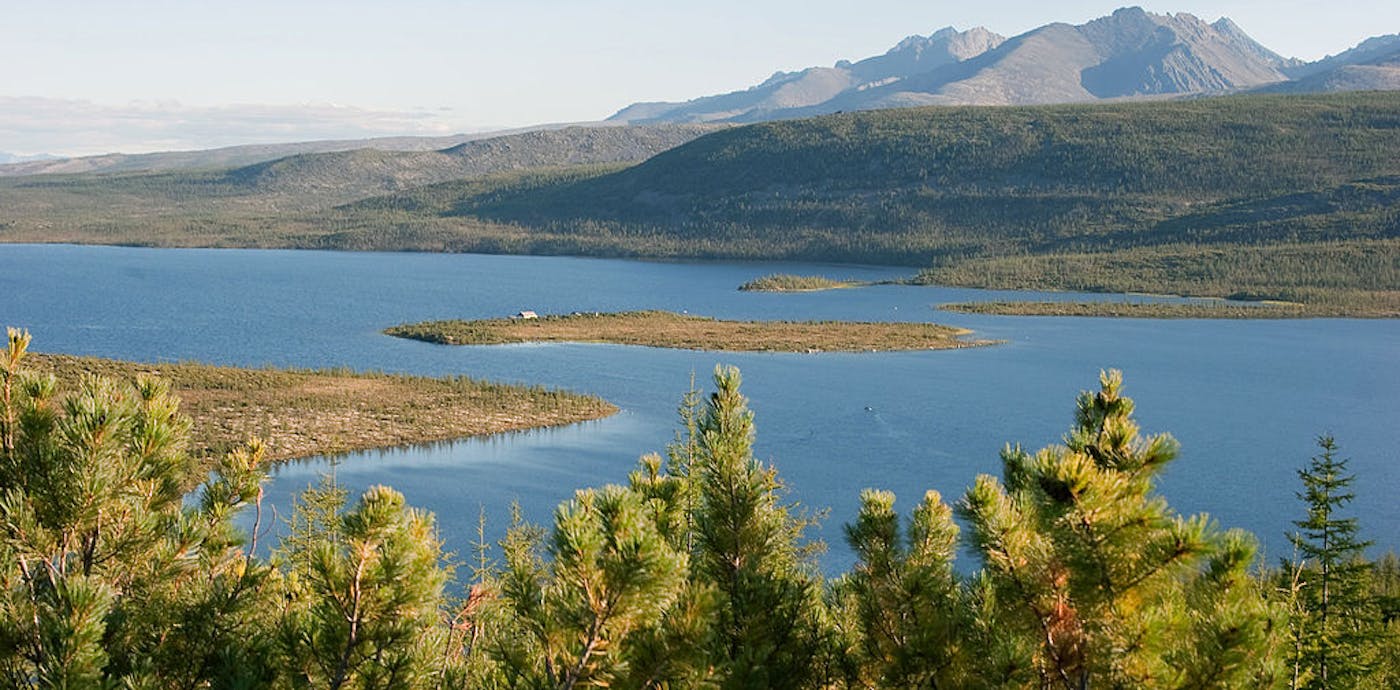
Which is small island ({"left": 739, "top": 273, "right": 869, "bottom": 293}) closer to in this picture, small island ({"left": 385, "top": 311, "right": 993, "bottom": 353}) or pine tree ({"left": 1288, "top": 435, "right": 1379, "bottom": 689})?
small island ({"left": 385, "top": 311, "right": 993, "bottom": 353})

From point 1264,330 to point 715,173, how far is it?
122m

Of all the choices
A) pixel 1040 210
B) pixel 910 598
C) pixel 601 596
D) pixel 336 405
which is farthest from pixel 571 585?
pixel 1040 210

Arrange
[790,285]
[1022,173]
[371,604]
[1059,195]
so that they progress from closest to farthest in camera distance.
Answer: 1. [371,604]
2. [790,285]
3. [1059,195]
4. [1022,173]

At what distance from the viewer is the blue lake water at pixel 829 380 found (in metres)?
37.6

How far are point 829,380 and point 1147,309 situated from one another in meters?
43.3

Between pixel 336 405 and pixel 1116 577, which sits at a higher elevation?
pixel 1116 577

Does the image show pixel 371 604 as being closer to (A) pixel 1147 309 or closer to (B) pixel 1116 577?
(B) pixel 1116 577

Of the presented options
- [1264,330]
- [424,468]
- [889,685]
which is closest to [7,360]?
[889,685]

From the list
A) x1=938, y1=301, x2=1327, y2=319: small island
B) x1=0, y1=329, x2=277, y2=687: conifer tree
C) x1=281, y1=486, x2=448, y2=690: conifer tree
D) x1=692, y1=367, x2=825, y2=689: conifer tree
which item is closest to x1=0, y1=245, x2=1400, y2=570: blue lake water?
x1=938, y1=301, x2=1327, y2=319: small island

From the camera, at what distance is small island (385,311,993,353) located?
69644 millimetres

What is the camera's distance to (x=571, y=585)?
552cm

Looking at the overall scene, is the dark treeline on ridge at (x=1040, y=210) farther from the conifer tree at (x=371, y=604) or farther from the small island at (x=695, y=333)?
the conifer tree at (x=371, y=604)

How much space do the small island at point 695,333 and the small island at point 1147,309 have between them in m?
15.7

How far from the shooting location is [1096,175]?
16050cm
